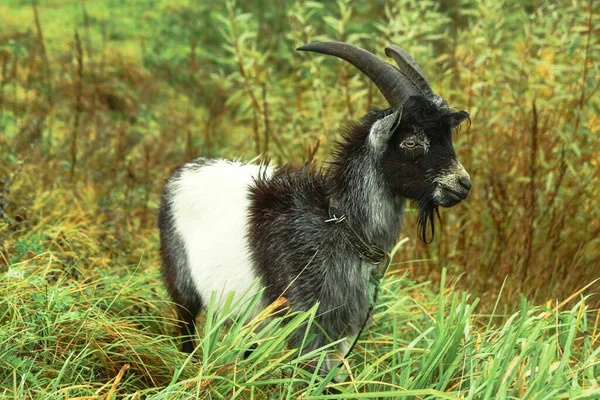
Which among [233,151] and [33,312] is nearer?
[33,312]

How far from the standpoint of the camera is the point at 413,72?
3.29 m

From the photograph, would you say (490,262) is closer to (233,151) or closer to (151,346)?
(151,346)

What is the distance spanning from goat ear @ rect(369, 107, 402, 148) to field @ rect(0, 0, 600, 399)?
82 cm

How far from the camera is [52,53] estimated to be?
33.9 feet

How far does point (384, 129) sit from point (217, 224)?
112cm

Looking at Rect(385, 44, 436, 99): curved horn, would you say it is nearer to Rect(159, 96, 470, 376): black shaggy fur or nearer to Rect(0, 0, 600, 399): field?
Rect(159, 96, 470, 376): black shaggy fur

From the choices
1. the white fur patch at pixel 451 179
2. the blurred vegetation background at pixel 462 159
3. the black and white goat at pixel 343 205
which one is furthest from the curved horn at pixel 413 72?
the blurred vegetation background at pixel 462 159

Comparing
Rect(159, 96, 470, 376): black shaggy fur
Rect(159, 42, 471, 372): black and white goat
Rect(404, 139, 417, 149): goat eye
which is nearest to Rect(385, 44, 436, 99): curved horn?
Rect(159, 42, 471, 372): black and white goat

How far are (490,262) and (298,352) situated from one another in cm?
217

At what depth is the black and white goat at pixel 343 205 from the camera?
315 centimetres

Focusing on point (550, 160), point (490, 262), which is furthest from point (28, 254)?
point (550, 160)

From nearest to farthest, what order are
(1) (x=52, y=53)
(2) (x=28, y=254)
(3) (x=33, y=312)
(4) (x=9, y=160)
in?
(3) (x=33, y=312) < (2) (x=28, y=254) < (4) (x=9, y=160) < (1) (x=52, y=53)

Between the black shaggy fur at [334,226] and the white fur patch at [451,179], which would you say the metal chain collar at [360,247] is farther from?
the white fur patch at [451,179]

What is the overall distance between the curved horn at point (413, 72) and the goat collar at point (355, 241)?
69 centimetres
